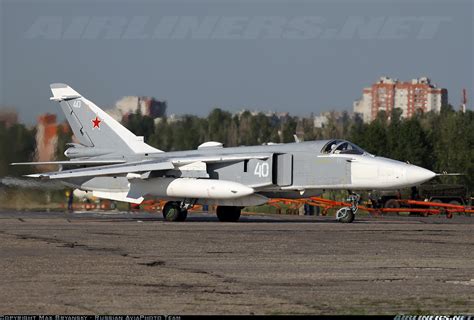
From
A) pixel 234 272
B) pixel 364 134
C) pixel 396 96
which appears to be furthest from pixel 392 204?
pixel 396 96

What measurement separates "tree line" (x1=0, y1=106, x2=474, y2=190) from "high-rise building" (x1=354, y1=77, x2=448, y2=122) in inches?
1066

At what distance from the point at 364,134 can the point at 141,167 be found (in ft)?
123

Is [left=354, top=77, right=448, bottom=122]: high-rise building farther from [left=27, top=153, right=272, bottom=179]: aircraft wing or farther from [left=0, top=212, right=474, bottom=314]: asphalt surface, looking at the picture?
[left=0, top=212, right=474, bottom=314]: asphalt surface

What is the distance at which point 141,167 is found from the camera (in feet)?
90.1

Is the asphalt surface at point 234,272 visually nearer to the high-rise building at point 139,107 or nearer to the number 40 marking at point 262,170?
the number 40 marking at point 262,170

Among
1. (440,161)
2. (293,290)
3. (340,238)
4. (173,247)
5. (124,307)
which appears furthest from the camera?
(440,161)

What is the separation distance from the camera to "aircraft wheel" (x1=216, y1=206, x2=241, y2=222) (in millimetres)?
28734

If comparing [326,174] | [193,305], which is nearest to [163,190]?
[326,174]

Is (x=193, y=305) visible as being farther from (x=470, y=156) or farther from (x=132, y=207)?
(x=470, y=156)

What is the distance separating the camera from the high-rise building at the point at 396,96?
342ft

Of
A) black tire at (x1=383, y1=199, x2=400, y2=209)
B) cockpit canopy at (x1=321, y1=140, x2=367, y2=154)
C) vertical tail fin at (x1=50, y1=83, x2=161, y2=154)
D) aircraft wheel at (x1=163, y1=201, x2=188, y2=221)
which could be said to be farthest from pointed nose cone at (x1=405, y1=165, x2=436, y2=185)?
black tire at (x1=383, y1=199, x2=400, y2=209)

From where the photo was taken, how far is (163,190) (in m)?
28.1

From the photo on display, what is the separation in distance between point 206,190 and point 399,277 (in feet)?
47.2

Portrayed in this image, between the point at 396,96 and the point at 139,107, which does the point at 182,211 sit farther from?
the point at 396,96
